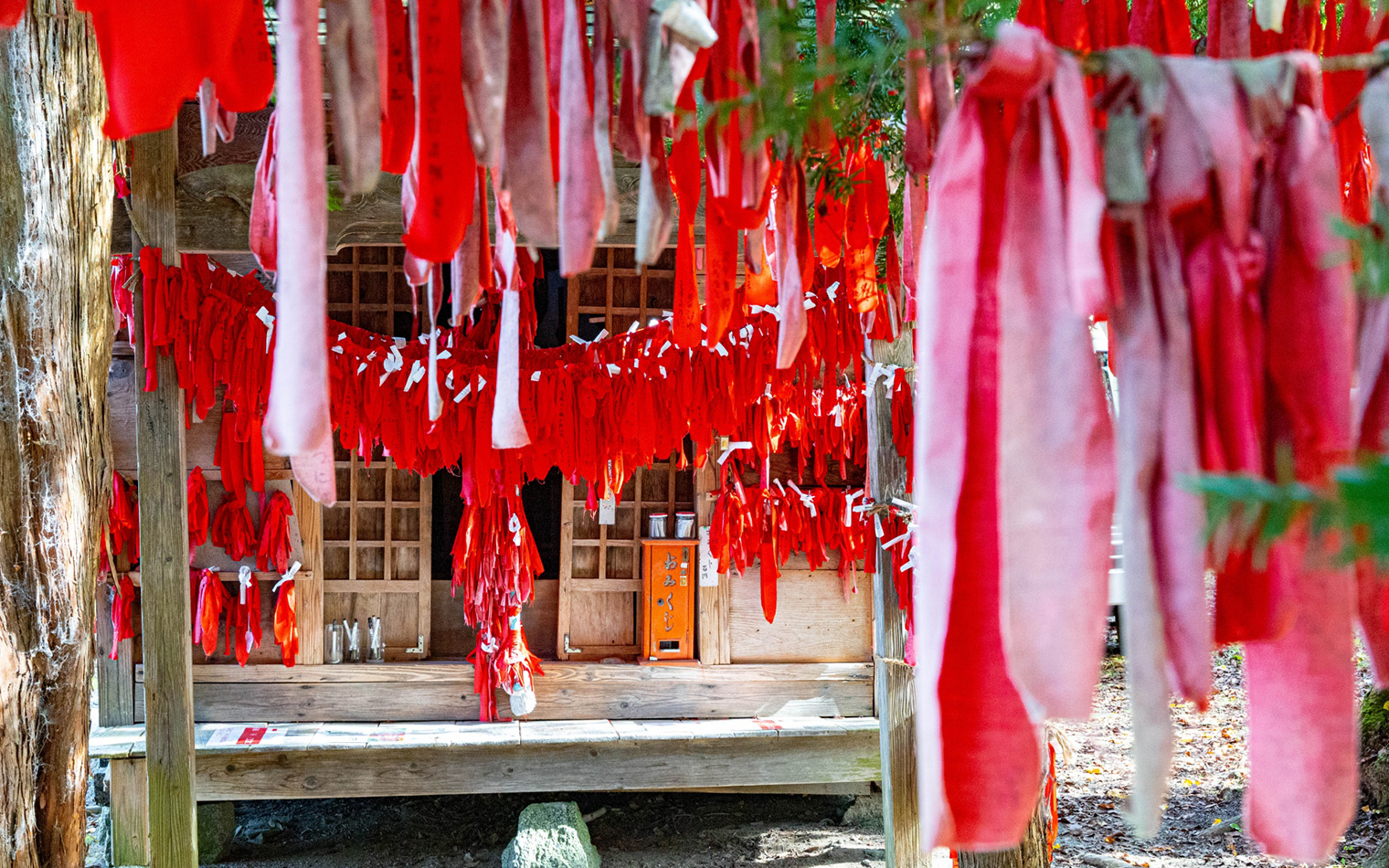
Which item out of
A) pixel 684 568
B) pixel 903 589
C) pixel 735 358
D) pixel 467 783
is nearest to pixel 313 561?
pixel 467 783

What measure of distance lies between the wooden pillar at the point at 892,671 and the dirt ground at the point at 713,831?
166 cm

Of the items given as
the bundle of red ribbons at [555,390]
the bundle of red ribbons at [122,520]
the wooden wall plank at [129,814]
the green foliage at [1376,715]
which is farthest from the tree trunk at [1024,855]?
the bundle of red ribbons at [122,520]

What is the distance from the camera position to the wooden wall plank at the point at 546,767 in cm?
573

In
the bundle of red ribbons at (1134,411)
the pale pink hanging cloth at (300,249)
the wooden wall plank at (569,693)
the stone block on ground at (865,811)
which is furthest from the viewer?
the stone block on ground at (865,811)

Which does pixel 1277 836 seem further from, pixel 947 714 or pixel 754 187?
pixel 754 187

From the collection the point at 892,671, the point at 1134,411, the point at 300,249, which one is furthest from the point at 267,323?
the point at 1134,411

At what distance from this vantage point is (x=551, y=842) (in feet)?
18.2

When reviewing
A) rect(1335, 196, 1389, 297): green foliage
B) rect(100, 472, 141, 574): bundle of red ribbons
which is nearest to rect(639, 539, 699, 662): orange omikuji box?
rect(100, 472, 141, 574): bundle of red ribbons

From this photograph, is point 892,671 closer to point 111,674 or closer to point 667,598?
point 667,598

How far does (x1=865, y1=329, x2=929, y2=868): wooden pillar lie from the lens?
4.39 meters

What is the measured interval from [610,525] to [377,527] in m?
1.46

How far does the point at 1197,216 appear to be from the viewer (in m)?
0.89

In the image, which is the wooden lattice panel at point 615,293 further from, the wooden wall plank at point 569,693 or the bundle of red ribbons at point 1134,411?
the bundle of red ribbons at point 1134,411

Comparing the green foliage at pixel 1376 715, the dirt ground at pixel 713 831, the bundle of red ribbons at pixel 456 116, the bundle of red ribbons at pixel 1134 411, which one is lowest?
the dirt ground at pixel 713 831
